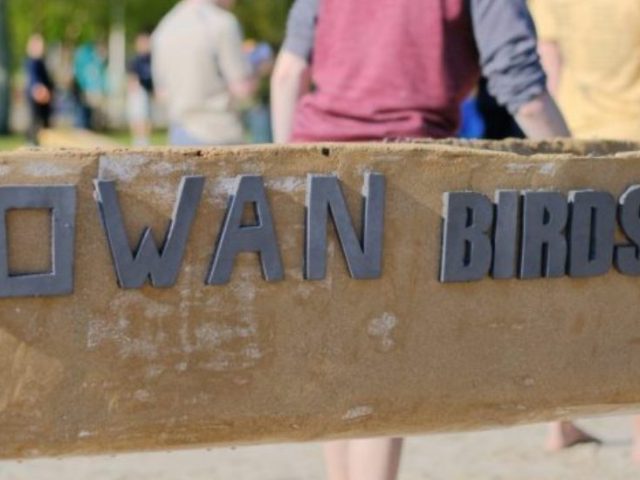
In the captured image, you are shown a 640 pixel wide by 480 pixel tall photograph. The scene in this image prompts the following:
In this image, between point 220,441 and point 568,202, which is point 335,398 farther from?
point 568,202

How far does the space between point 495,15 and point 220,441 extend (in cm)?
147

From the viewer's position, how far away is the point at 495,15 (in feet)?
15.8

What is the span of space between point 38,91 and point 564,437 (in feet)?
69.6

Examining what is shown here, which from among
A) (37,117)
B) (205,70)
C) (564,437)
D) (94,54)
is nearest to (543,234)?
(564,437)

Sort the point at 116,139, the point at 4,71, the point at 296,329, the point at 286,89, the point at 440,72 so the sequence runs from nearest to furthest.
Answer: the point at 296,329 < the point at 440,72 < the point at 286,89 < the point at 116,139 < the point at 4,71

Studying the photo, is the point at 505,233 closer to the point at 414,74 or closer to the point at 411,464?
the point at 414,74

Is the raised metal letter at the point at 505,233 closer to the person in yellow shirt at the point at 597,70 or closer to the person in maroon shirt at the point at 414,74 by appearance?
the person in maroon shirt at the point at 414,74

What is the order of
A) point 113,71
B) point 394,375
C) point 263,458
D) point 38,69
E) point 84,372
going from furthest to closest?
point 113,71
point 38,69
point 263,458
point 394,375
point 84,372

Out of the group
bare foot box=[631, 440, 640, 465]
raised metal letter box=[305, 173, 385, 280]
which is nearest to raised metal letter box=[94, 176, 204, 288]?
raised metal letter box=[305, 173, 385, 280]

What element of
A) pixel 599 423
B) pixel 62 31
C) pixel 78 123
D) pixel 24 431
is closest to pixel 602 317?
pixel 24 431

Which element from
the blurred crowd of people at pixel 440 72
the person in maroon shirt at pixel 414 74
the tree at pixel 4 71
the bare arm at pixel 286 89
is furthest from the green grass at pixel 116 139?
the person in maroon shirt at pixel 414 74

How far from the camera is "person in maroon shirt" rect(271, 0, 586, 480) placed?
4.82m

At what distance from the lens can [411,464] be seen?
6.19 metres

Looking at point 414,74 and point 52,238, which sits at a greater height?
point 414,74
